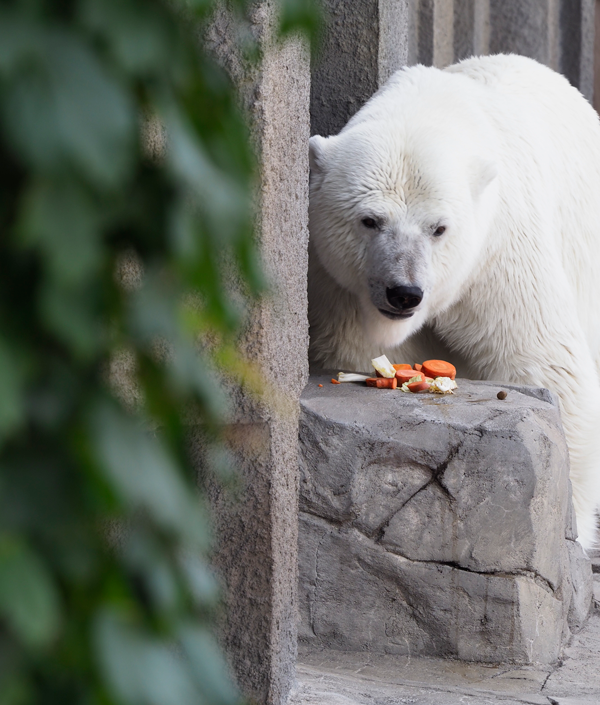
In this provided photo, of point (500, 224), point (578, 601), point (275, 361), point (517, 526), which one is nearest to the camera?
point (275, 361)

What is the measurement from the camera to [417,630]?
2330 mm

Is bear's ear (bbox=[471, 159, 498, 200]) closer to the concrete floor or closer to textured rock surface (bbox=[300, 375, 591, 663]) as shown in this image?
textured rock surface (bbox=[300, 375, 591, 663])

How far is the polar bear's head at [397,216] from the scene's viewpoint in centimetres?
266

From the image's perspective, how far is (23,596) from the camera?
424 mm

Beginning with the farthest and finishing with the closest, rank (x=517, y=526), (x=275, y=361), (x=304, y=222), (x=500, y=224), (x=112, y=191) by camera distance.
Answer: (x=500, y=224)
(x=517, y=526)
(x=304, y=222)
(x=275, y=361)
(x=112, y=191)

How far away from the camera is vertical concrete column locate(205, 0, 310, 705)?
5.41 ft

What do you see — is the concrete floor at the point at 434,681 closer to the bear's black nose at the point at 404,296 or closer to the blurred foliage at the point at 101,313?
the bear's black nose at the point at 404,296

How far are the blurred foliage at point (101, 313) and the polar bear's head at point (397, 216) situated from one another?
2.12 meters

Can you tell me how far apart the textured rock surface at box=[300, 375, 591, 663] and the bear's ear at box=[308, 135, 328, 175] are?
90 centimetres

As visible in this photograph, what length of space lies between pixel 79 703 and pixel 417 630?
1994 millimetres

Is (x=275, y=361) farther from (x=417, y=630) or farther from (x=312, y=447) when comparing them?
(x=417, y=630)

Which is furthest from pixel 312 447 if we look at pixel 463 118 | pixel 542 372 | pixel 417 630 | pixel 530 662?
pixel 463 118

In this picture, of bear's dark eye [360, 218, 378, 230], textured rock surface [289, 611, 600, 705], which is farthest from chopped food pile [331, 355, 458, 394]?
textured rock surface [289, 611, 600, 705]

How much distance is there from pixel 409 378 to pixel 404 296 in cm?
27
